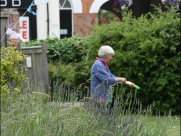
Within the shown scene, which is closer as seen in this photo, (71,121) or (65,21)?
(71,121)

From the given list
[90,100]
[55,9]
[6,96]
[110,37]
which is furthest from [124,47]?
[55,9]

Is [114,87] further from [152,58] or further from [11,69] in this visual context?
[11,69]

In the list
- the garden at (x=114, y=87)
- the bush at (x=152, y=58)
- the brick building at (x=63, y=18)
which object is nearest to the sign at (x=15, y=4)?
the garden at (x=114, y=87)

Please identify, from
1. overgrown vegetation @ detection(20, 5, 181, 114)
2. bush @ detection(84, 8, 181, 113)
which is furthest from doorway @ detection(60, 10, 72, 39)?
bush @ detection(84, 8, 181, 113)

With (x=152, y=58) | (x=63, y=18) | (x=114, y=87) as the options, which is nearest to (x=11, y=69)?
(x=114, y=87)

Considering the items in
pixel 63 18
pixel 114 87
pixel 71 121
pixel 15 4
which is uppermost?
pixel 15 4

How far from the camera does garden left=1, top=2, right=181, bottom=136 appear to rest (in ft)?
18.0

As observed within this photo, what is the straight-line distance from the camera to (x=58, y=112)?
5.80 m

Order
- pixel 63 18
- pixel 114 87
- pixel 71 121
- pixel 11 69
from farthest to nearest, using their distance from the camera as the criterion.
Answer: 1. pixel 63 18
2. pixel 114 87
3. pixel 11 69
4. pixel 71 121

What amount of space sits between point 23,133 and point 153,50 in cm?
765

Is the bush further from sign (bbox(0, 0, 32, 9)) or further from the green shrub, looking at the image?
the green shrub

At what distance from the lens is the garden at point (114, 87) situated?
5496 mm

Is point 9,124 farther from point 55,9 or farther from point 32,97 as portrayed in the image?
point 55,9

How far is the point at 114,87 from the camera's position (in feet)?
41.4
